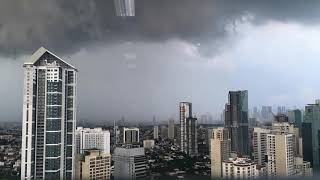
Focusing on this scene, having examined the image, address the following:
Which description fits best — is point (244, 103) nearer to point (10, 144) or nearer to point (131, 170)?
point (131, 170)

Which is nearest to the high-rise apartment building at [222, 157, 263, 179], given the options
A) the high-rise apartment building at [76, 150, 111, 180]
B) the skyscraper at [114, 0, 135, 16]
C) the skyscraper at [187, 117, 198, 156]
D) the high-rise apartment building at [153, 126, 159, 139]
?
the skyscraper at [187, 117, 198, 156]

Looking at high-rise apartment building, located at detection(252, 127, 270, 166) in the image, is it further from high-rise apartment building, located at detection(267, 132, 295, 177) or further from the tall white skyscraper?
the tall white skyscraper

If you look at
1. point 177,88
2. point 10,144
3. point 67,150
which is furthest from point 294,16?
point 10,144

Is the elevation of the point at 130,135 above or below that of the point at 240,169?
above

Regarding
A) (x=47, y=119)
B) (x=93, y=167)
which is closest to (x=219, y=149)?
(x=93, y=167)

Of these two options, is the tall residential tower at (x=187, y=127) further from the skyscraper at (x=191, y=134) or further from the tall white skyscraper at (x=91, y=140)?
the tall white skyscraper at (x=91, y=140)

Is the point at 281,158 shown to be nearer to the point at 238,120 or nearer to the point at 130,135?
the point at 238,120

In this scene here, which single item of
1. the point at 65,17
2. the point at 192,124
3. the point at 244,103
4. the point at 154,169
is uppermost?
the point at 65,17
